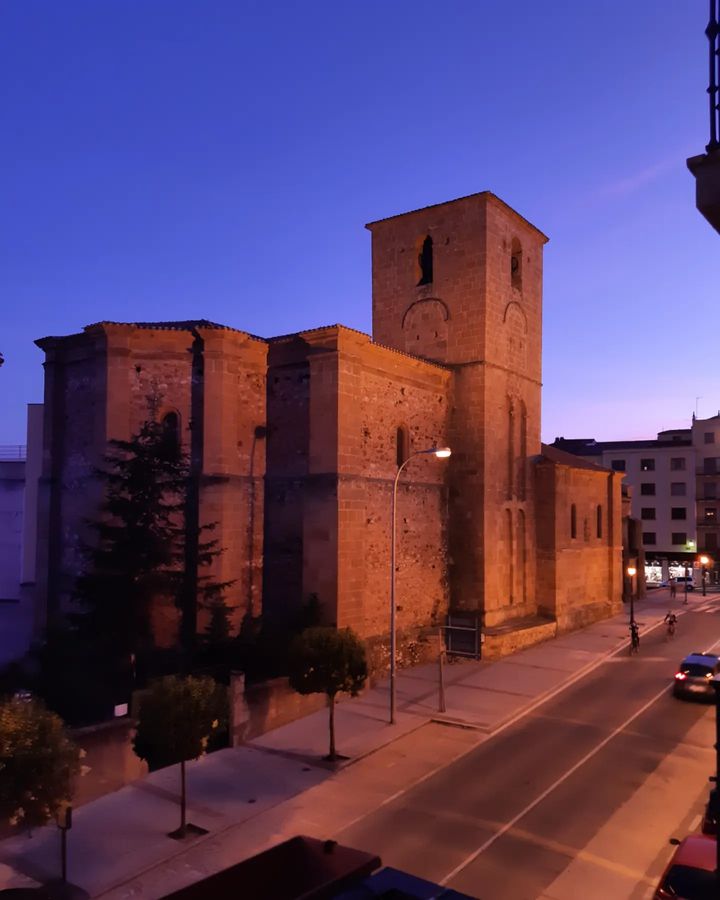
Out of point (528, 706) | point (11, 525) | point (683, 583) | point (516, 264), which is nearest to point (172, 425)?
point (528, 706)

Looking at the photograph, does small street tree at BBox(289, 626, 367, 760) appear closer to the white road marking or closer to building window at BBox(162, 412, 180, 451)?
the white road marking

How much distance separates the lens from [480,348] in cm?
2956

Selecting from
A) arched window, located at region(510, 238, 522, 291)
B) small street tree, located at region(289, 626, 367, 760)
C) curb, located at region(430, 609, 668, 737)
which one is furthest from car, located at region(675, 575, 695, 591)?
small street tree, located at region(289, 626, 367, 760)

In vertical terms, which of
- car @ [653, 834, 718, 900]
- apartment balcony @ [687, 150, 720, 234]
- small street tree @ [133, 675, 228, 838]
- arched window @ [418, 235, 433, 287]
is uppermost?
arched window @ [418, 235, 433, 287]

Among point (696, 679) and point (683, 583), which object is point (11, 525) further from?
point (683, 583)

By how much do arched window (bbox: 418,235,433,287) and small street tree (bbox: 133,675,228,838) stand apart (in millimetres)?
22865

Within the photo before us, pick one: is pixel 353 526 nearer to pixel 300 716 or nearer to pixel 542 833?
pixel 300 716

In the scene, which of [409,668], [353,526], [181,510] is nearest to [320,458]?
[353,526]

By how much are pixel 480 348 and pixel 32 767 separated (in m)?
23.5

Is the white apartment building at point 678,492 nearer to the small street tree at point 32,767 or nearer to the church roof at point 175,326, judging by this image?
the church roof at point 175,326

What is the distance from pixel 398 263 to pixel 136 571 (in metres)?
18.5

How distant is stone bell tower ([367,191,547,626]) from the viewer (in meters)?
29.2

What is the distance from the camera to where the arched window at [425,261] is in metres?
31.9

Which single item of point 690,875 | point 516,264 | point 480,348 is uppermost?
point 516,264
